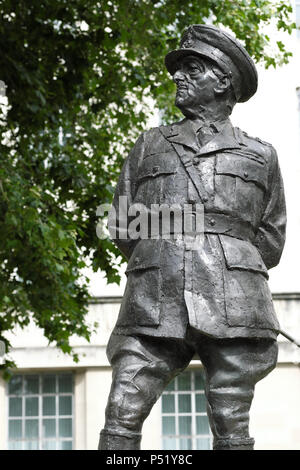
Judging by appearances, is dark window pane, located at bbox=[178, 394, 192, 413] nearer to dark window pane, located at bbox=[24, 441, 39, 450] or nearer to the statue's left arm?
dark window pane, located at bbox=[24, 441, 39, 450]

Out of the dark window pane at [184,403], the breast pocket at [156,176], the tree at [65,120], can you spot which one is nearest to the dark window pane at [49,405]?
the dark window pane at [184,403]

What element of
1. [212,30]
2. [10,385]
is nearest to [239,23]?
[212,30]

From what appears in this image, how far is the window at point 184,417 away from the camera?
72.7 ft

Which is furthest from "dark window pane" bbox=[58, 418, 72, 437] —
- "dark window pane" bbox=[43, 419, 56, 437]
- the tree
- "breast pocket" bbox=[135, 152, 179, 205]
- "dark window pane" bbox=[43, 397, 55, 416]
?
"breast pocket" bbox=[135, 152, 179, 205]

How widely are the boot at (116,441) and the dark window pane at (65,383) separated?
53.3 feet

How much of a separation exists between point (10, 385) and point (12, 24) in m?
10.7

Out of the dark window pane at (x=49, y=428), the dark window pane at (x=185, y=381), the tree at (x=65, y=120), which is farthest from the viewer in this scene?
the dark window pane at (x=49, y=428)

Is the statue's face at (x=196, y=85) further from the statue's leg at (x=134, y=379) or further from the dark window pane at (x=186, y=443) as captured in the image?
the dark window pane at (x=186, y=443)

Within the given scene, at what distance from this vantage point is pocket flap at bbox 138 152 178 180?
21.6 feet

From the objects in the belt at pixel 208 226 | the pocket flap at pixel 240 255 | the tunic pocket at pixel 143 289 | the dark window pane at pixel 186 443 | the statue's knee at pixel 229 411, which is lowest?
the statue's knee at pixel 229 411

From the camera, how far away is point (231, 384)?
20.7ft

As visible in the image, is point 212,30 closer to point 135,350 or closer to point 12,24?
point 135,350

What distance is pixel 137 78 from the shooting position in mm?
14164

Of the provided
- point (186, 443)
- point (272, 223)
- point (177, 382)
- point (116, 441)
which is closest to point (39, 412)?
point (177, 382)
